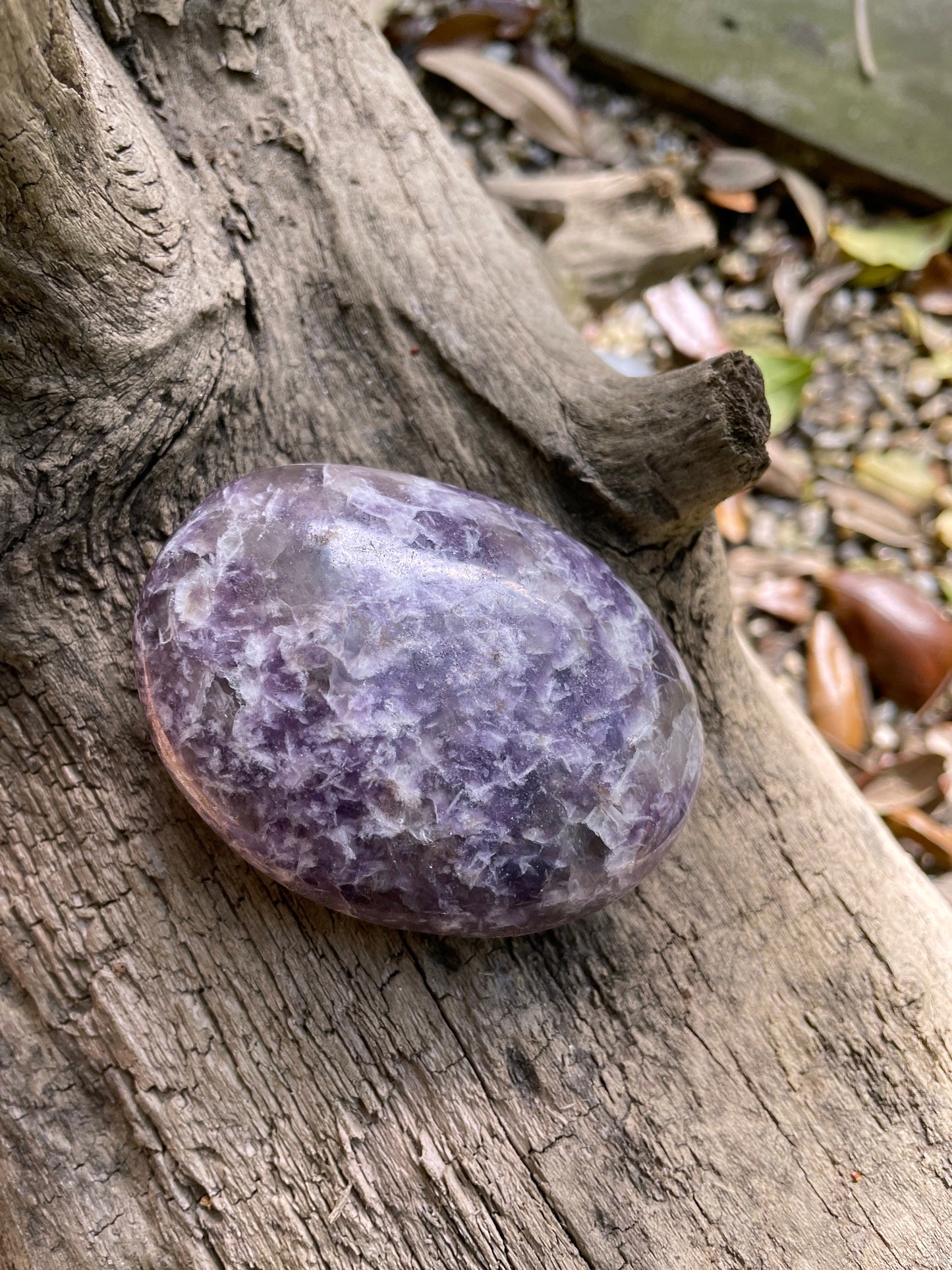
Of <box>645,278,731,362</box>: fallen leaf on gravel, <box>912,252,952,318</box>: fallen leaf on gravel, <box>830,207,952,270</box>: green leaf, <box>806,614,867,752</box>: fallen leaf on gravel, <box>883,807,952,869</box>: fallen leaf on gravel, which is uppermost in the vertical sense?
<box>645,278,731,362</box>: fallen leaf on gravel

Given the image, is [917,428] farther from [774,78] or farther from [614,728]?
[614,728]

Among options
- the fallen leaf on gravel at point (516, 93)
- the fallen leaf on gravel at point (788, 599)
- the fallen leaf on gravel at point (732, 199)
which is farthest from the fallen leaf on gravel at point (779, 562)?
the fallen leaf on gravel at point (516, 93)

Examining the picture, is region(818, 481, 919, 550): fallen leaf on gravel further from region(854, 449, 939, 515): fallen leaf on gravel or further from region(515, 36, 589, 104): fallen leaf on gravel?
region(515, 36, 589, 104): fallen leaf on gravel

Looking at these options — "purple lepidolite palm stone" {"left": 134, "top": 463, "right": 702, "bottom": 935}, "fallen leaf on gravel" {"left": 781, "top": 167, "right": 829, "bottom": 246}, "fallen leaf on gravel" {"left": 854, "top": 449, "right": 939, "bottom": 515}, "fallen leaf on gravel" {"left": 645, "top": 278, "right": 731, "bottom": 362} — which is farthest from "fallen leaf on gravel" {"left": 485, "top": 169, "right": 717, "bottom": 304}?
"purple lepidolite palm stone" {"left": 134, "top": 463, "right": 702, "bottom": 935}

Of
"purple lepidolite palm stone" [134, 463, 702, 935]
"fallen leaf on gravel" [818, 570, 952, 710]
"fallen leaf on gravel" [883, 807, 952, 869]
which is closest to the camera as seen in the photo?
"purple lepidolite palm stone" [134, 463, 702, 935]

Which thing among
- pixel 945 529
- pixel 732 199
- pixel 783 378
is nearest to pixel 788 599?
pixel 945 529

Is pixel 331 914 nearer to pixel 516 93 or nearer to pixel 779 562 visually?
pixel 779 562
